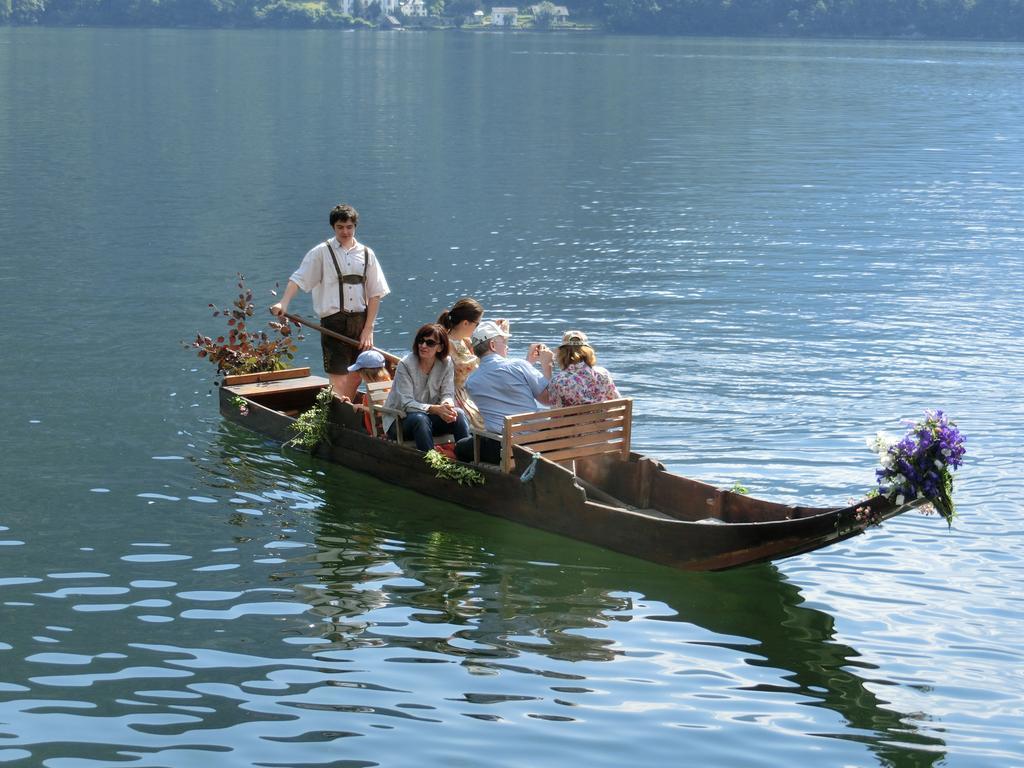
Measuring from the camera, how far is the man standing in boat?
51.9ft

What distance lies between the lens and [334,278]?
15.9 m

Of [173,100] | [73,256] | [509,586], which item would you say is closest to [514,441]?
[509,586]

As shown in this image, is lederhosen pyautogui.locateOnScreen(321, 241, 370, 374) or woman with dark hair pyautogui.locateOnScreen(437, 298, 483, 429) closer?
woman with dark hair pyautogui.locateOnScreen(437, 298, 483, 429)

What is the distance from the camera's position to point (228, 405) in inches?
650

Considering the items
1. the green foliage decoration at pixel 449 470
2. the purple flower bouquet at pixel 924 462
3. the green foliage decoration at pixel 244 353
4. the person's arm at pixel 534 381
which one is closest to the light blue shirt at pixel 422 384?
the green foliage decoration at pixel 449 470

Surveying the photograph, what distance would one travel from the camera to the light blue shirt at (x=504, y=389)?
1345 cm

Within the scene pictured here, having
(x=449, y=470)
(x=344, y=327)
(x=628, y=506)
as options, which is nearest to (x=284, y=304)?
(x=344, y=327)

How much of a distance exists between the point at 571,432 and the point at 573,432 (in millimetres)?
19

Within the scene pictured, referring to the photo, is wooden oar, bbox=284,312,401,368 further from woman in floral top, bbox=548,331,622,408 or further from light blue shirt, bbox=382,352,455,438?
woman in floral top, bbox=548,331,622,408

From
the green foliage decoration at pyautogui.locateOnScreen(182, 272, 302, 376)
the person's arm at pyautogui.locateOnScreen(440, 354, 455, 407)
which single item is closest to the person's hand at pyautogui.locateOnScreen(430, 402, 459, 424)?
the person's arm at pyautogui.locateOnScreen(440, 354, 455, 407)

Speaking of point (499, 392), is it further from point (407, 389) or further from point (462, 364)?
point (407, 389)

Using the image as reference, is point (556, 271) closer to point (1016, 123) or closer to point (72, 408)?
point (72, 408)

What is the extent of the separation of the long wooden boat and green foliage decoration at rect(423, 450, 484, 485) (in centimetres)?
8

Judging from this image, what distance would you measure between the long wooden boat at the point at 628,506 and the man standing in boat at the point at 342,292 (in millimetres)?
1106
